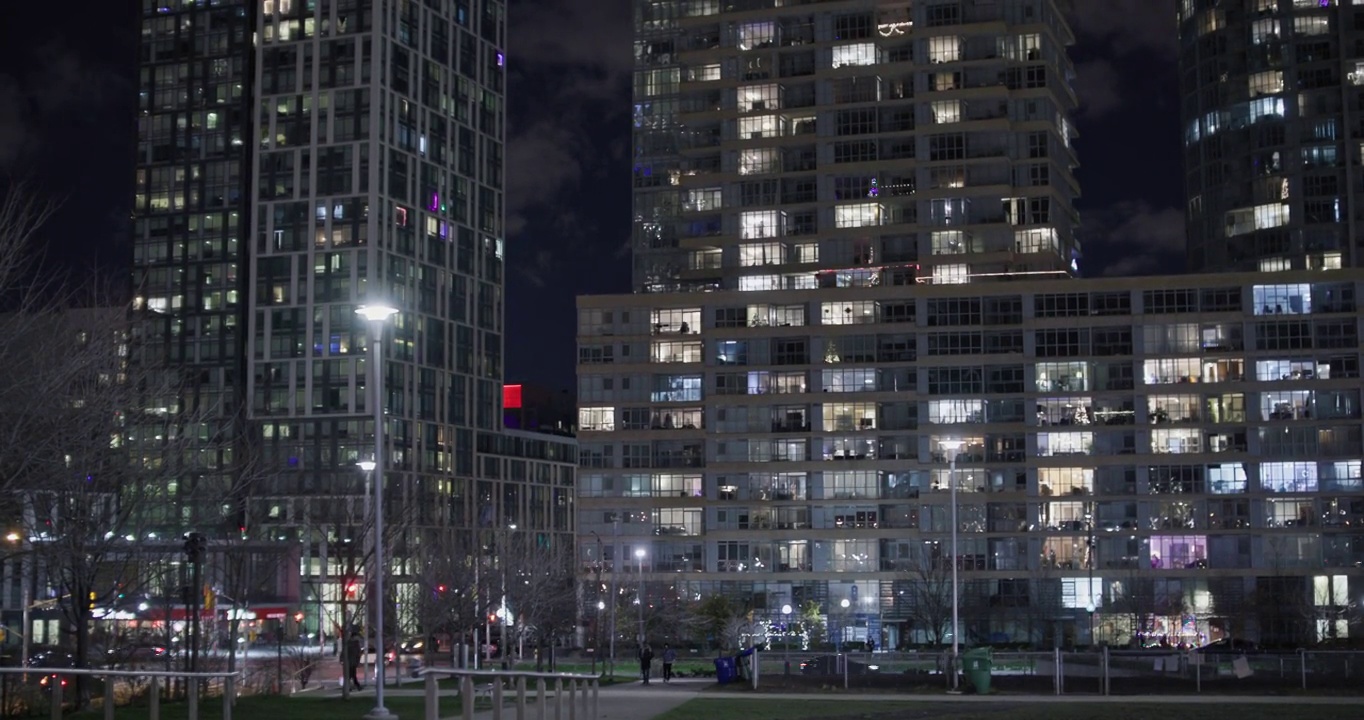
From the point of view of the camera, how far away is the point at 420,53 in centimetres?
18138

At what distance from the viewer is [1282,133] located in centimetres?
18888

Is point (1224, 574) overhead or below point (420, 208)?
below

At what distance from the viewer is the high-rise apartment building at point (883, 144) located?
502ft

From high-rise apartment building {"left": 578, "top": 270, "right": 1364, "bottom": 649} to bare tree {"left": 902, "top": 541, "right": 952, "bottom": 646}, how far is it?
1.70ft

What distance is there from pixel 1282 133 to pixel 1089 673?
13981 cm

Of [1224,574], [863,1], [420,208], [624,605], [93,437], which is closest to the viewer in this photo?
[93,437]

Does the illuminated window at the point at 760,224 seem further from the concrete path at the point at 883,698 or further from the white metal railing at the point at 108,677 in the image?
the white metal railing at the point at 108,677

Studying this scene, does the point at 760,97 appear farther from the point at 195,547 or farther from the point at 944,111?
the point at 195,547

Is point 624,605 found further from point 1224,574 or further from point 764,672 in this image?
point 764,672

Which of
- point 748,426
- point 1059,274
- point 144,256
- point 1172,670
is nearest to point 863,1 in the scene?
point 1059,274

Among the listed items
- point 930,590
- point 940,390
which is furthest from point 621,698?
point 940,390

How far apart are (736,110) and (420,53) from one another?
4075 centimetres

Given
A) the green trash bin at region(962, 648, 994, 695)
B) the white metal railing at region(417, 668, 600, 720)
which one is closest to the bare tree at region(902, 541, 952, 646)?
the green trash bin at region(962, 648, 994, 695)

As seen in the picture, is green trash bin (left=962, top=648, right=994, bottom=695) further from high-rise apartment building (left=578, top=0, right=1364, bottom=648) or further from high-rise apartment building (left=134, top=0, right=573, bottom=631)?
high-rise apartment building (left=134, top=0, right=573, bottom=631)
